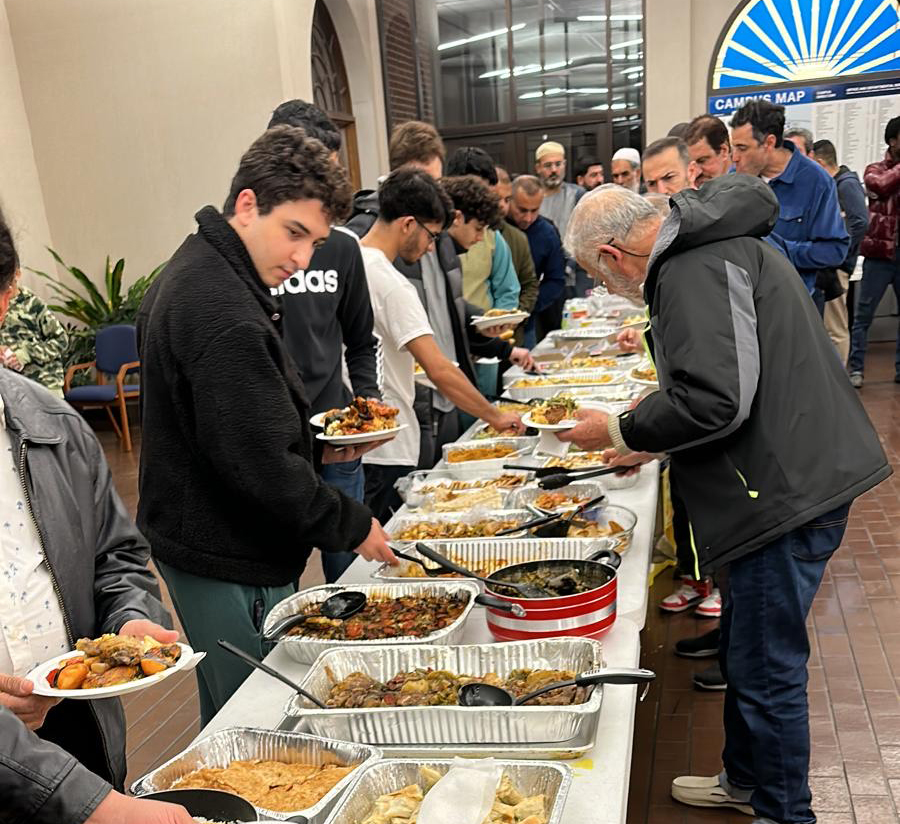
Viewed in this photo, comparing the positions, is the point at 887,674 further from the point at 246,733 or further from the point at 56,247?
the point at 56,247

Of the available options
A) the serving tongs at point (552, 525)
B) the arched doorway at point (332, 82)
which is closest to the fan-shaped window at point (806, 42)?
the arched doorway at point (332, 82)

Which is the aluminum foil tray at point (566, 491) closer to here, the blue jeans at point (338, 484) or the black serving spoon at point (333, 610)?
the blue jeans at point (338, 484)

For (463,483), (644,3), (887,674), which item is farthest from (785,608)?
(644,3)

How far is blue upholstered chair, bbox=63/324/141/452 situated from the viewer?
24.3 ft

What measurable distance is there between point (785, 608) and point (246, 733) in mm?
1235

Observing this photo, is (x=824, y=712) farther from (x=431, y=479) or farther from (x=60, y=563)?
(x=60, y=563)

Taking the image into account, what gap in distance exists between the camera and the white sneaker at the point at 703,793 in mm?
2420

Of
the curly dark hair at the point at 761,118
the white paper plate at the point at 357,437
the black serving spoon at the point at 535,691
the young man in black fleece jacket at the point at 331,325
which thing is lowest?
the black serving spoon at the point at 535,691

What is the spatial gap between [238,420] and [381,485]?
5.15 ft

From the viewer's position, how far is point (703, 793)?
2.45 m

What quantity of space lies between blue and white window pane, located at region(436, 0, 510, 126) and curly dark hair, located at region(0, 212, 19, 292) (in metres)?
9.75

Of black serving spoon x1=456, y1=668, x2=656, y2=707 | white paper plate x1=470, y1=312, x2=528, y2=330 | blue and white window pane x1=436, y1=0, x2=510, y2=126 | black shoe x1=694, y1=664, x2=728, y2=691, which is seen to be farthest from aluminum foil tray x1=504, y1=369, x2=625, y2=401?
blue and white window pane x1=436, y1=0, x2=510, y2=126

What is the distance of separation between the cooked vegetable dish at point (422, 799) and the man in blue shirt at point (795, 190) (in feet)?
13.4

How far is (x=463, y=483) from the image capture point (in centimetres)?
279
